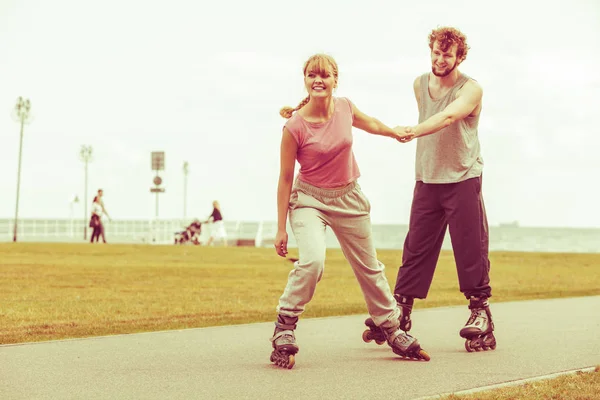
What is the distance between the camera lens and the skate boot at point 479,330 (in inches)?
259

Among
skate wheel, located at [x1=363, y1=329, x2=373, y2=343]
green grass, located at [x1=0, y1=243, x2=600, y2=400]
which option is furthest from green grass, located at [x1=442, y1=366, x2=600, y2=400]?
skate wheel, located at [x1=363, y1=329, x2=373, y2=343]

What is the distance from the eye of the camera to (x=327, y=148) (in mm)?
5734

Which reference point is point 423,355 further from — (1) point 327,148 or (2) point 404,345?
(1) point 327,148

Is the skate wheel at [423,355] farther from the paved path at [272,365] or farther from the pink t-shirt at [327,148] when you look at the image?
the pink t-shirt at [327,148]

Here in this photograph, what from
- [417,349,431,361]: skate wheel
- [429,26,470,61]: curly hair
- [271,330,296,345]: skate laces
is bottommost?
[417,349,431,361]: skate wheel

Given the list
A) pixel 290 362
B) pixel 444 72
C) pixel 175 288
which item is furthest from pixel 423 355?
pixel 175 288

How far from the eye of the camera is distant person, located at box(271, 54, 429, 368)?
5738 millimetres

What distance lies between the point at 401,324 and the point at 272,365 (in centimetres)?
128

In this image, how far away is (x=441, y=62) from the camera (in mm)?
6477

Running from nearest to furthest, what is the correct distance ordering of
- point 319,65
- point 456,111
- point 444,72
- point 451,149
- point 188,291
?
point 319,65, point 456,111, point 444,72, point 451,149, point 188,291

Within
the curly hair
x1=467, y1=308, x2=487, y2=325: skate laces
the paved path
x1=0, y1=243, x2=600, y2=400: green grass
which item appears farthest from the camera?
x1=0, y1=243, x2=600, y2=400: green grass

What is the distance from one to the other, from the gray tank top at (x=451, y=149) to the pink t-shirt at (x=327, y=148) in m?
0.89

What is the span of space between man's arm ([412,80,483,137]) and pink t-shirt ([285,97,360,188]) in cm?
52

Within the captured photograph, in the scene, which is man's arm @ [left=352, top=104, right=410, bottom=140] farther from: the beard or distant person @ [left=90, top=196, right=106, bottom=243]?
distant person @ [left=90, top=196, right=106, bottom=243]
